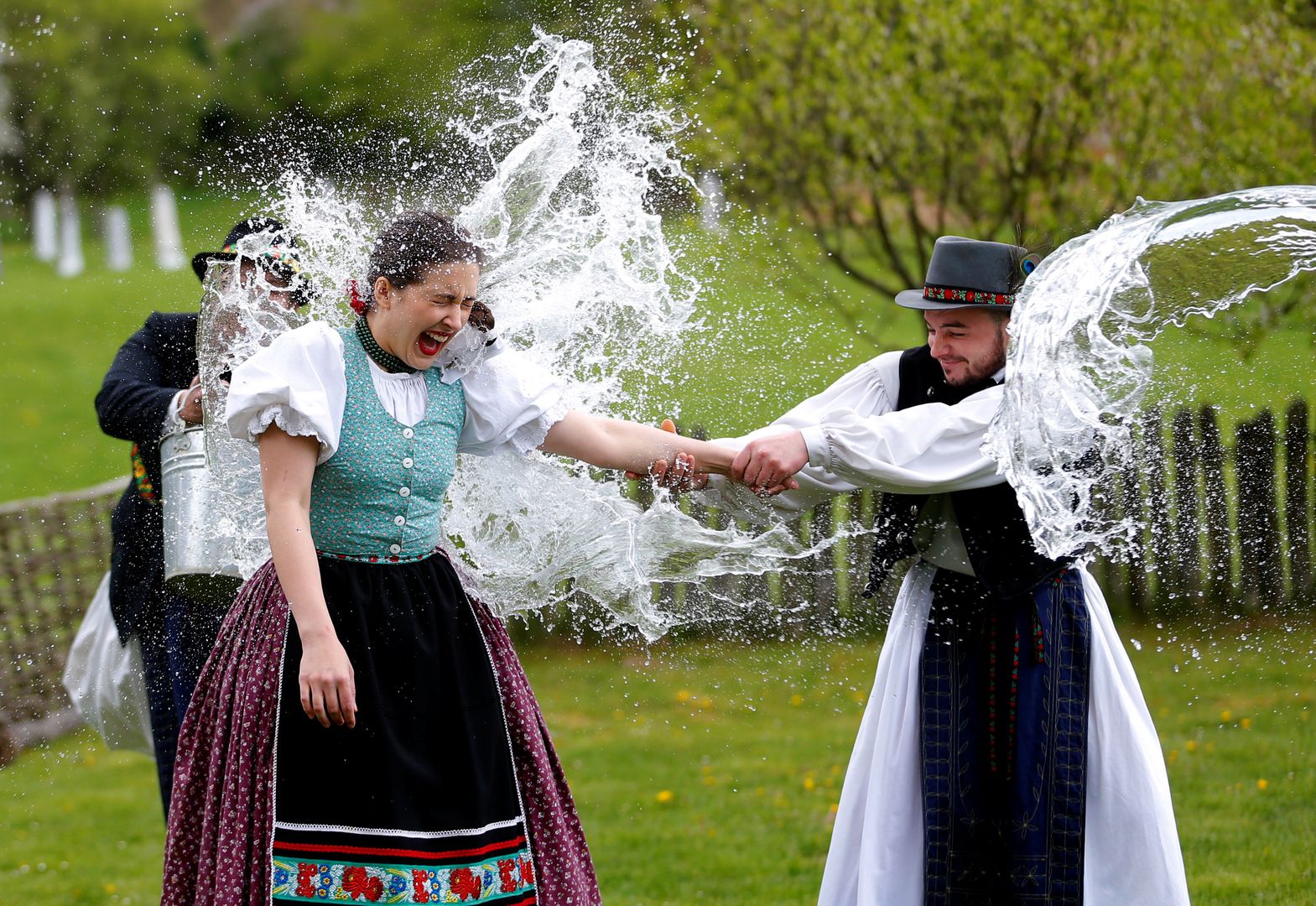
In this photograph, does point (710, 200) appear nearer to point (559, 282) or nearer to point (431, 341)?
point (559, 282)

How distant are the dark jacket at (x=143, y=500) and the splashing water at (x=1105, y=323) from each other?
2.11 metres

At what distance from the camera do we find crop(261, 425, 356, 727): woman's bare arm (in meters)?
2.66

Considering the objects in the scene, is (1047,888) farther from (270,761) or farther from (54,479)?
(54,479)

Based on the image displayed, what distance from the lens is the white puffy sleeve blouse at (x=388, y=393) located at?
2674 mm

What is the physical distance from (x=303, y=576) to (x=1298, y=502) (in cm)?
431

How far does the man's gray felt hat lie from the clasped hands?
1.41 ft

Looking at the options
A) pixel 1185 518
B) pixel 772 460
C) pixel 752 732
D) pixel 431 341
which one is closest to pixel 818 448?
pixel 772 460

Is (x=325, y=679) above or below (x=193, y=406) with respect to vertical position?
below

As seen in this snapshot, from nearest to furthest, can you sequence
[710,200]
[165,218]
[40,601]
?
[710,200], [40,601], [165,218]

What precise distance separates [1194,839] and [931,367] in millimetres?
2278

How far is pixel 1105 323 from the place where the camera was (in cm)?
309

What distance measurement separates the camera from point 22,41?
63.0 ft

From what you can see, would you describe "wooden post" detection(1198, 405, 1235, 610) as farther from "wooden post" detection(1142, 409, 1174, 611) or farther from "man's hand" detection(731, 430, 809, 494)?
"man's hand" detection(731, 430, 809, 494)

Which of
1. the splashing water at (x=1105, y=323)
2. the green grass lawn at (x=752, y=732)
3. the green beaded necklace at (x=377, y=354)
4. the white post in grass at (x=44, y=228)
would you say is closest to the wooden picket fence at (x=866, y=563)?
the green grass lawn at (x=752, y=732)
